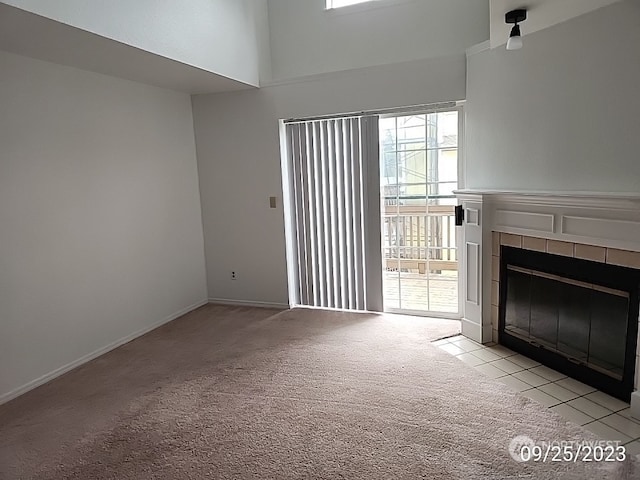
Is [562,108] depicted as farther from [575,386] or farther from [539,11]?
[575,386]

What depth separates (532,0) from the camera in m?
2.51

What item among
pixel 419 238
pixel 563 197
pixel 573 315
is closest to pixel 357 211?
pixel 419 238

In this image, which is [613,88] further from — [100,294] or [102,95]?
[100,294]

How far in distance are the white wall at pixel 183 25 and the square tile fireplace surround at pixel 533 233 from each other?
231 centimetres

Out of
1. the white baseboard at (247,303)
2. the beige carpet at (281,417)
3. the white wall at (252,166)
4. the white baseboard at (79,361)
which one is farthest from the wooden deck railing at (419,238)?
the white baseboard at (79,361)

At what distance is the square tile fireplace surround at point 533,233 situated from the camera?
8.29 ft

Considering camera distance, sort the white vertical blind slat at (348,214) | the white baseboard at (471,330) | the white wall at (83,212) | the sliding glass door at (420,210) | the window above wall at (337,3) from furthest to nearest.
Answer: the white vertical blind slat at (348,214) → the window above wall at (337,3) → the sliding glass door at (420,210) → the white baseboard at (471,330) → the white wall at (83,212)

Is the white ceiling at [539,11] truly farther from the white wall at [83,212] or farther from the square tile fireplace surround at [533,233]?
the white wall at [83,212]

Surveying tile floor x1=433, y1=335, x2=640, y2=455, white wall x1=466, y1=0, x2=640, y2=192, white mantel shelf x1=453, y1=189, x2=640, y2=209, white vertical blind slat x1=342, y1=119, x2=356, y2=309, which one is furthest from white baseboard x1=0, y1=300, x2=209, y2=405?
white wall x1=466, y1=0, x2=640, y2=192

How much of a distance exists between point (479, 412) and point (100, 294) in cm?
302

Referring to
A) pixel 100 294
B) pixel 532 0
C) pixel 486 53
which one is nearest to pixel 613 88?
pixel 532 0

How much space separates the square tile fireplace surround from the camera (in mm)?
2525
